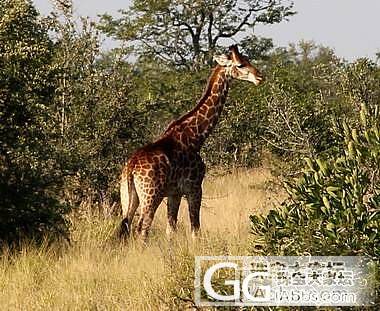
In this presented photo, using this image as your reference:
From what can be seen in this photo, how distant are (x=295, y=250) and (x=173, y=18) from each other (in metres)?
27.9

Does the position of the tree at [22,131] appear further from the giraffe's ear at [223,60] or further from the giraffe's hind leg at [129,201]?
the giraffe's ear at [223,60]

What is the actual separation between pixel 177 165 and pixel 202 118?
1.03 metres

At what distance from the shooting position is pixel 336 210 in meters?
4.85

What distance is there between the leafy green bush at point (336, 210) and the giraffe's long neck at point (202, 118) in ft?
14.8

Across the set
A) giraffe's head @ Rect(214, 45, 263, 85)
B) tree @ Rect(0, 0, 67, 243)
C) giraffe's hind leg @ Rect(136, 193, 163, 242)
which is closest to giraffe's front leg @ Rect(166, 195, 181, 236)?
giraffe's hind leg @ Rect(136, 193, 163, 242)

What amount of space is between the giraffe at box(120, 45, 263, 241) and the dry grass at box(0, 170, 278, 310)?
30cm

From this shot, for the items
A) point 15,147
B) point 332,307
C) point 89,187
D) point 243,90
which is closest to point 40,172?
point 15,147

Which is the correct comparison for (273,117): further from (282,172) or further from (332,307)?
(332,307)

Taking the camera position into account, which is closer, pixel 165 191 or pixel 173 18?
pixel 165 191

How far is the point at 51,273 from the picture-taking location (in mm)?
7430

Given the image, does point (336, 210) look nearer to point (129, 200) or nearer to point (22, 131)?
point (129, 200)

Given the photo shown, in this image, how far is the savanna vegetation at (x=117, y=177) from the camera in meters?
5.05

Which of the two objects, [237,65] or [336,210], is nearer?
[336,210]

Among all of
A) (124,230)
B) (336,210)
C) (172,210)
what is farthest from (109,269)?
(336,210)
